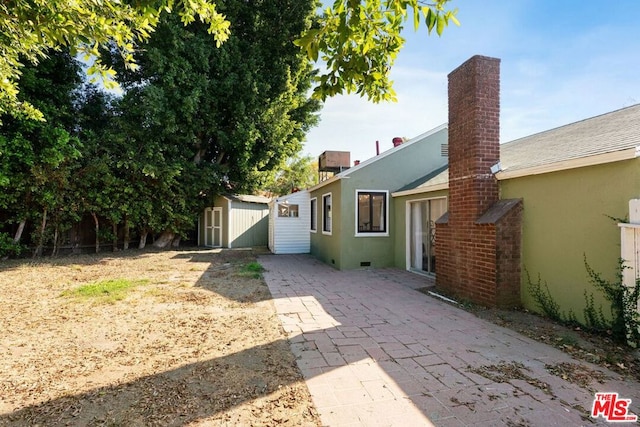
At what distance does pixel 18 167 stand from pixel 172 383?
1179 centimetres

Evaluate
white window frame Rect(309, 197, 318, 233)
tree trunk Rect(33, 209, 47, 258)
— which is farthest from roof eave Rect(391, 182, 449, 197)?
tree trunk Rect(33, 209, 47, 258)

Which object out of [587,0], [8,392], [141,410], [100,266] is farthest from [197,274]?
[587,0]

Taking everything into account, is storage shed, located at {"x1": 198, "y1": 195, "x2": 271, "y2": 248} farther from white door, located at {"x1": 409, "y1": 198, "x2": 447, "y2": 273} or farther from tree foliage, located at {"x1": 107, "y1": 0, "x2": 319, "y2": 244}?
white door, located at {"x1": 409, "y1": 198, "x2": 447, "y2": 273}

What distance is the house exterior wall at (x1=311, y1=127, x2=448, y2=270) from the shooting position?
30.4 ft

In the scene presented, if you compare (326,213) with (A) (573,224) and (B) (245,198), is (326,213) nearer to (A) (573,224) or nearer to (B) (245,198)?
(B) (245,198)

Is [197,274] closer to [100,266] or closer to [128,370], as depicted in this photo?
[100,266]

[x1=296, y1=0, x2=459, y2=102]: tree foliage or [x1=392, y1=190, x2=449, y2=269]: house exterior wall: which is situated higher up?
[x1=296, y1=0, x2=459, y2=102]: tree foliage

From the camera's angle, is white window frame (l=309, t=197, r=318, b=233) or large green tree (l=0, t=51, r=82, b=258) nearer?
large green tree (l=0, t=51, r=82, b=258)

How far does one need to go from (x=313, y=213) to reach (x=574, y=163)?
9591mm

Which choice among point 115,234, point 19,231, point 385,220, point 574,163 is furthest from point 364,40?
point 115,234

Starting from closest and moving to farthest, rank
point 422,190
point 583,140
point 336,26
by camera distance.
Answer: point 336,26 → point 583,140 → point 422,190

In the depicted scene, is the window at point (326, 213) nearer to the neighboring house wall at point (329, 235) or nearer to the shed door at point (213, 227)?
the neighboring house wall at point (329, 235)

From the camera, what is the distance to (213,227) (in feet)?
53.1

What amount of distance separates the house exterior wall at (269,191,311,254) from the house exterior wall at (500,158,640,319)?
936cm
